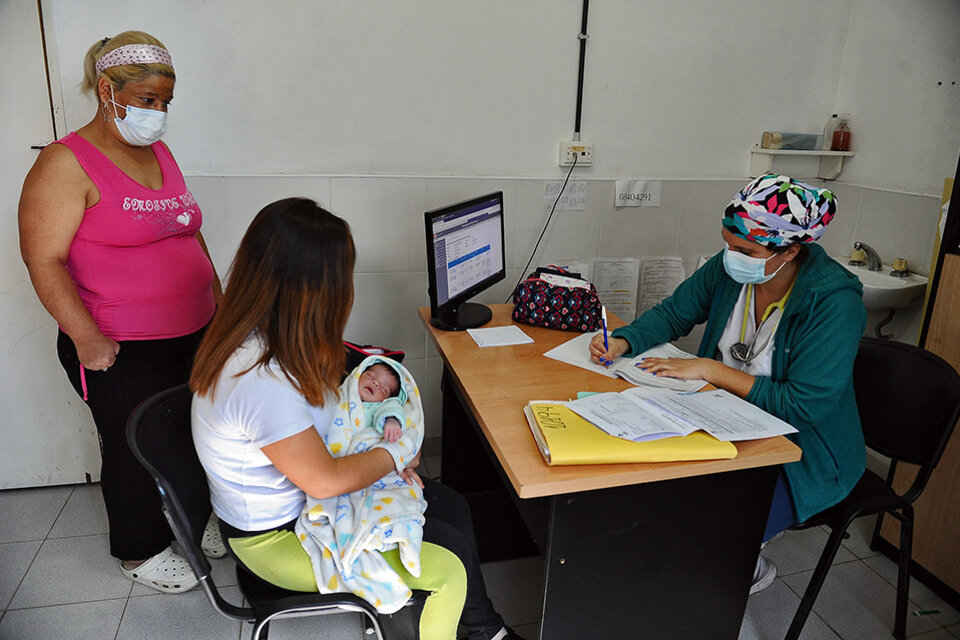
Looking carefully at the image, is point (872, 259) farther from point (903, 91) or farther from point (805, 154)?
point (903, 91)

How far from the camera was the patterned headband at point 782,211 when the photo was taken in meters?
1.56

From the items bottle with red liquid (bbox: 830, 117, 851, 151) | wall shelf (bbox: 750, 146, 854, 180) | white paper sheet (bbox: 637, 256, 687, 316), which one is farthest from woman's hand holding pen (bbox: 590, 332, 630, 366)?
bottle with red liquid (bbox: 830, 117, 851, 151)

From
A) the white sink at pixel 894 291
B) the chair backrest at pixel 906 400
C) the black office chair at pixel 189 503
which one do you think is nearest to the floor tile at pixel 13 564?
the black office chair at pixel 189 503

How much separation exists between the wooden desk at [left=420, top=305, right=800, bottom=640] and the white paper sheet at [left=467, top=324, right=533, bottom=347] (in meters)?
0.29

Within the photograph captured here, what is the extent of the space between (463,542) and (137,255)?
3.77ft

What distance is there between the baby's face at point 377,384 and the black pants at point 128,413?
646mm

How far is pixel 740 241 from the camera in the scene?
65.5 inches

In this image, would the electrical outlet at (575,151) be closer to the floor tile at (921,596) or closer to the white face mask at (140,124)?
the white face mask at (140,124)

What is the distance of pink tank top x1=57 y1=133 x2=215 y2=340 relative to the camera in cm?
172

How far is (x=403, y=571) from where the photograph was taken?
1341 mm

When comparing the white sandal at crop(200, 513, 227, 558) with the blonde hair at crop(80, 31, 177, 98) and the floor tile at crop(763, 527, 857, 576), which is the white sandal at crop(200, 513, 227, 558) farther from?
the floor tile at crop(763, 527, 857, 576)

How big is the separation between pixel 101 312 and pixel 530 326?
1.26 meters

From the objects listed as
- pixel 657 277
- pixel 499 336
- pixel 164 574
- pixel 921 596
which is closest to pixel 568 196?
pixel 657 277

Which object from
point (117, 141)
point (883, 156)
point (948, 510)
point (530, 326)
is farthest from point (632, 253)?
point (117, 141)
